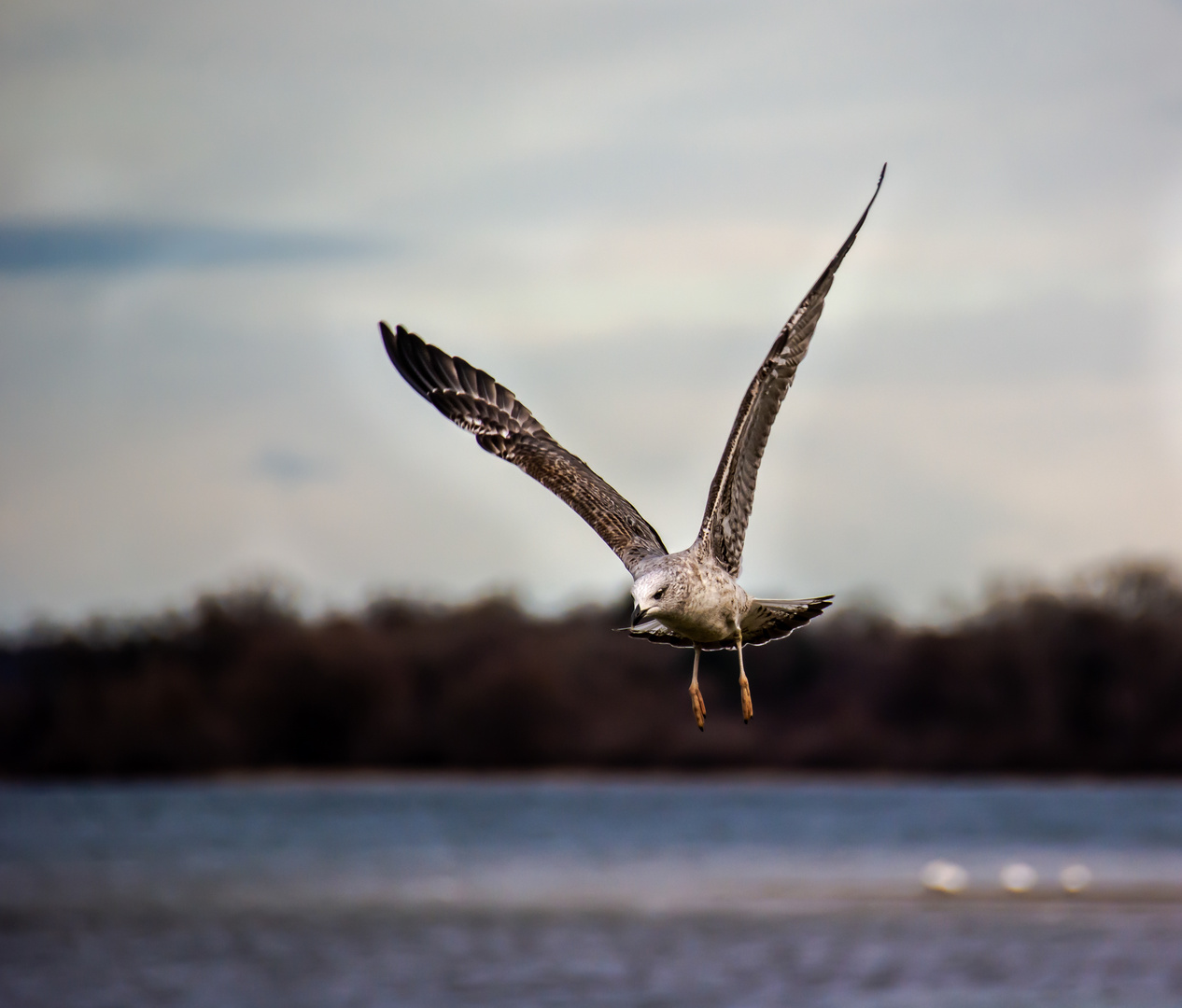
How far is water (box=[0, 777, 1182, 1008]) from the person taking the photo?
178 feet

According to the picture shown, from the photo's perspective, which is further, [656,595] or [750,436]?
[750,436]

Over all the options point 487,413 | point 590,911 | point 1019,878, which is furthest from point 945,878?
point 487,413

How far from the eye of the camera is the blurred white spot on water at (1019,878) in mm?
74312

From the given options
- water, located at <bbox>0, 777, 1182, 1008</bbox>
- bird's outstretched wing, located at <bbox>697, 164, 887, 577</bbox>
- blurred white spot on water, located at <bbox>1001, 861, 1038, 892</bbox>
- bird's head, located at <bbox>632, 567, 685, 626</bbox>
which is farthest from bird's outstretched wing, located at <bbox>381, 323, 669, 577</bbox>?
blurred white spot on water, located at <bbox>1001, 861, 1038, 892</bbox>

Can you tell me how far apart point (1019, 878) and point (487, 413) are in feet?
219

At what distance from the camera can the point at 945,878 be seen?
74562mm

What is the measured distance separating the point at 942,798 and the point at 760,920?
8131 centimetres

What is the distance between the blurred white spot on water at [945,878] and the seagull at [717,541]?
2480 inches

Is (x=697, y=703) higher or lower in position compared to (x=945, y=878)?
higher

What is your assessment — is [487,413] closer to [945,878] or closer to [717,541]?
[717,541]

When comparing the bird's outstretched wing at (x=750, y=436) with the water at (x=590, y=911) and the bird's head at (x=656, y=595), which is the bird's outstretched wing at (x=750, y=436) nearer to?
the bird's head at (x=656, y=595)

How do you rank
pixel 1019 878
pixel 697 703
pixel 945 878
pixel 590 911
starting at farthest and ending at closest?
pixel 1019 878, pixel 945 878, pixel 590 911, pixel 697 703

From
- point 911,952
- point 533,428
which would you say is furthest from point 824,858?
point 533,428

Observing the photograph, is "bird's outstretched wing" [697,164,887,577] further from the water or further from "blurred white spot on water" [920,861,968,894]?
"blurred white spot on water" [920,861,968,894]
